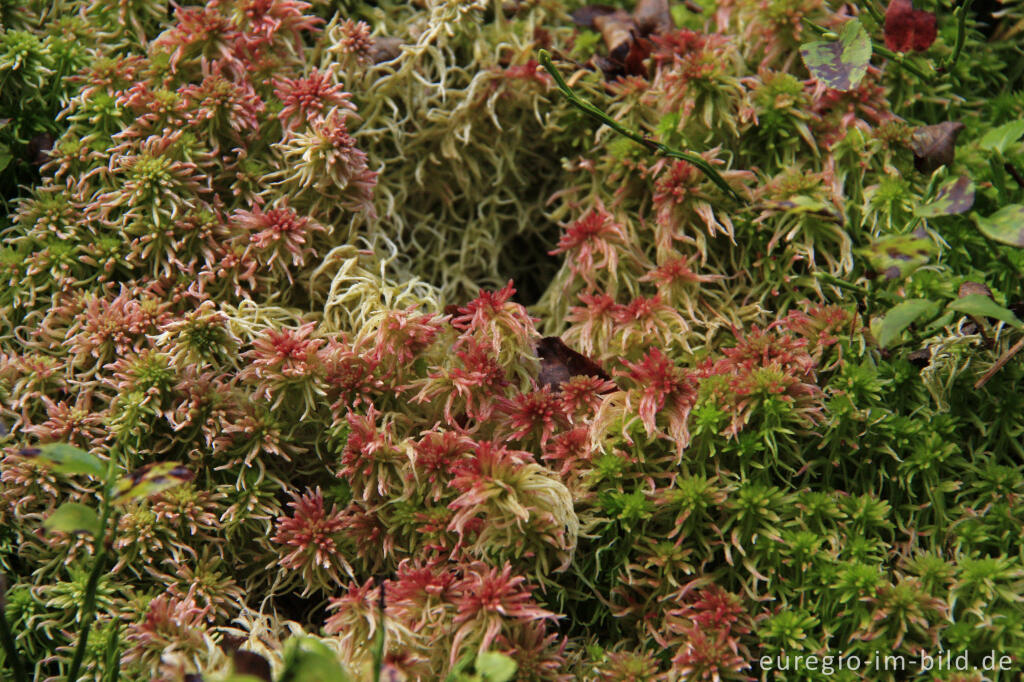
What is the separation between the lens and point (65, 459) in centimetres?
Result: 128

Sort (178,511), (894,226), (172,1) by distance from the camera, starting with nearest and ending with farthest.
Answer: (178,511), (894,226), (172,1)

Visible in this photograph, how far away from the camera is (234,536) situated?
69.3 inches

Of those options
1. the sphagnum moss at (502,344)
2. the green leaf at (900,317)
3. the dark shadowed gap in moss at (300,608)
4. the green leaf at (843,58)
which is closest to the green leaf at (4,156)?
the sphagnum moss at (502,344)

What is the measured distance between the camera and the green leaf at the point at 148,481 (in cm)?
128

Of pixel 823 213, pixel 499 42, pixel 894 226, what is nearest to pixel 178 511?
pixel 499 42

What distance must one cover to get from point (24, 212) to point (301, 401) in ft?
2.96

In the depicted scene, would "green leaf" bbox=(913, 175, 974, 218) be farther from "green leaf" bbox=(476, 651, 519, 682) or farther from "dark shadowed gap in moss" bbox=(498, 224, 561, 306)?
"green leaf" bbox=(476, 651, 519, 682)

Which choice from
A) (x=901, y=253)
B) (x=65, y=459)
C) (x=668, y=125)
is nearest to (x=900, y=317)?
(x=901, y=253)

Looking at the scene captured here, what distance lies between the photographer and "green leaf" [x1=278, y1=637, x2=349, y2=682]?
116cm

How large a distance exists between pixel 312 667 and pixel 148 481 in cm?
42

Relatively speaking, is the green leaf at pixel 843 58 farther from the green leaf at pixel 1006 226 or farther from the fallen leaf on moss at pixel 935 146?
the green leaf at pixel 1006 226

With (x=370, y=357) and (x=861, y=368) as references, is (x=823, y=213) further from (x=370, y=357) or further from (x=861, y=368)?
(x=370, y=357)

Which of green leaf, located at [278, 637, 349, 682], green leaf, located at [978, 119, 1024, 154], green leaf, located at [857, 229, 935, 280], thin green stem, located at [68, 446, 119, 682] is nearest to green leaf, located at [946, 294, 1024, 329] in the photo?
green leaf, located at [857, 229, 935, 280]

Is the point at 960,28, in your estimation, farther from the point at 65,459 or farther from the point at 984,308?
the point at 65,459
